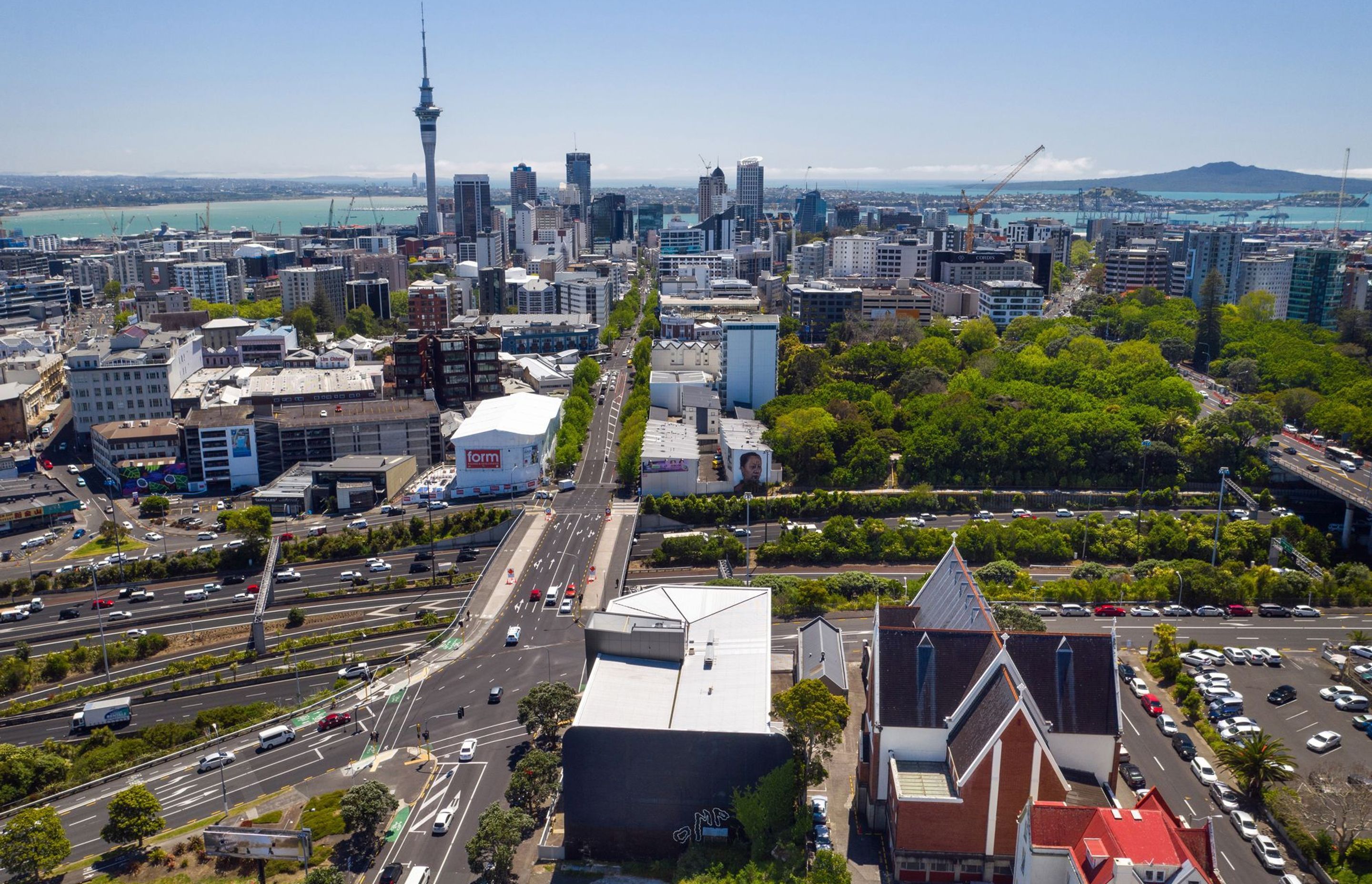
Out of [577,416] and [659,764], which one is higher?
[577,416]

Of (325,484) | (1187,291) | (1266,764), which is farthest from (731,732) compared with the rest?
(1187,291)

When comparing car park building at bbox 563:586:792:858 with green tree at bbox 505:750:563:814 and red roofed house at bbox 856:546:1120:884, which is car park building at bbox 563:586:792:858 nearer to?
green tree at bbox 505:750:563:814

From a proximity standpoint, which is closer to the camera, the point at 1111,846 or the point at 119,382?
the point at 1111,846

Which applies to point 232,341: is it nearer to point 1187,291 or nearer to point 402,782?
point 402,782

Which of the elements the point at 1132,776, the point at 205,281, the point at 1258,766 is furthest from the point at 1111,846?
the point at 205,281

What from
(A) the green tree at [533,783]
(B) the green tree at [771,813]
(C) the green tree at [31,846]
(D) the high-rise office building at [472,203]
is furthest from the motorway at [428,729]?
(D) the high-rise office building at [472,203]

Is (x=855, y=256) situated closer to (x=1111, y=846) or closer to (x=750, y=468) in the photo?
(x=750, y=468)
